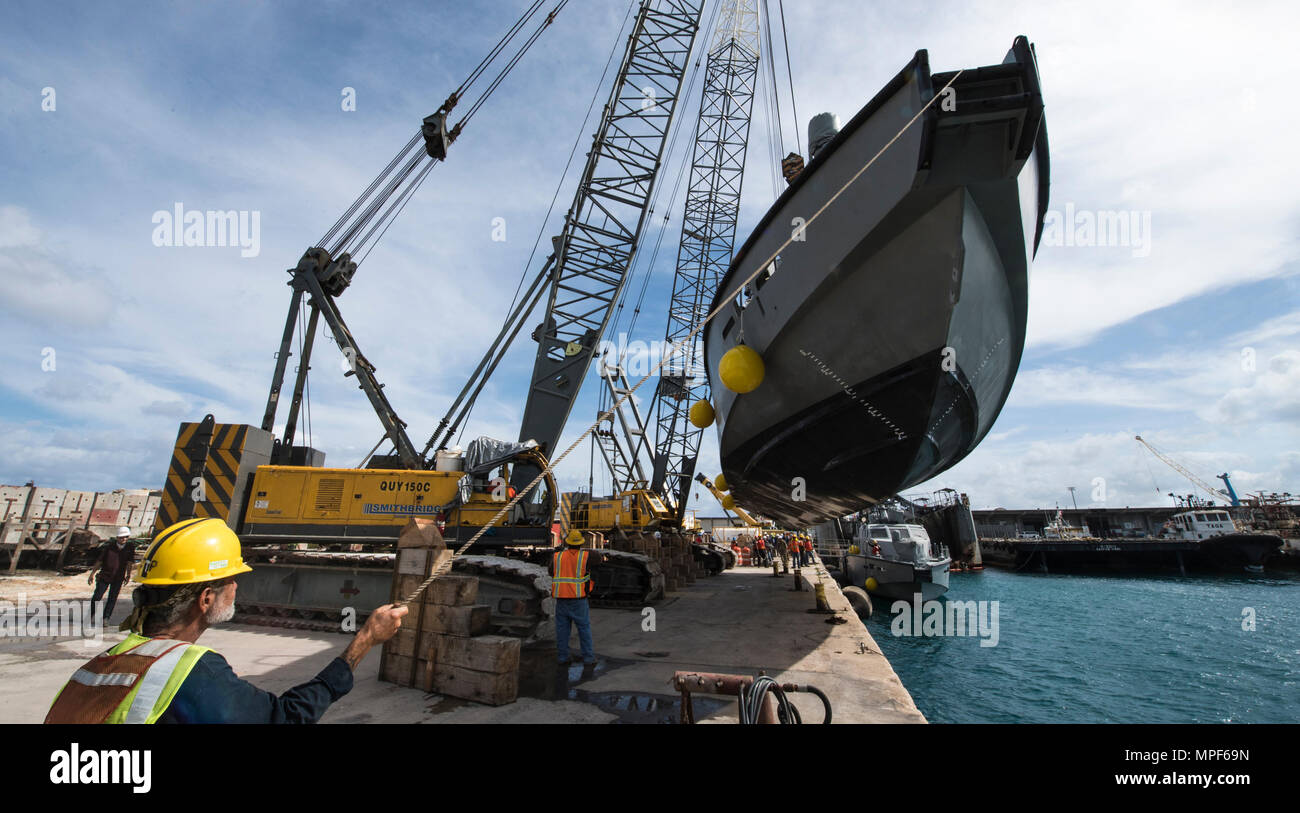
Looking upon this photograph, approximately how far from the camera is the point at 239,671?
210 inches

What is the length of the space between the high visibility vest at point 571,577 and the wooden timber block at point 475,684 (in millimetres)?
1282

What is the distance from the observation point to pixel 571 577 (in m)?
5.62

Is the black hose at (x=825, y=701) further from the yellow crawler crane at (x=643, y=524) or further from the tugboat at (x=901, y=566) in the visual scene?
the tugboat at (x=901, y=566)

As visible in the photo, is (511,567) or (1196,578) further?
(1196,578)

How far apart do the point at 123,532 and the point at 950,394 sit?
13.4 m

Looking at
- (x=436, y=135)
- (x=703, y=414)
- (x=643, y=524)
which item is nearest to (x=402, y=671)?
(x=703, y=414)

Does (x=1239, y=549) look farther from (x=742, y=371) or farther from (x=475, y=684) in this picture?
(x=475, y=684)

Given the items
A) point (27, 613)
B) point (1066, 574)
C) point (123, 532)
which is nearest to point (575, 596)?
point (123, 532)

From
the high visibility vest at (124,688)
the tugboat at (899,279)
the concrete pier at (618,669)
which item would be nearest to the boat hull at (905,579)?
the concrete pier at (618,669)

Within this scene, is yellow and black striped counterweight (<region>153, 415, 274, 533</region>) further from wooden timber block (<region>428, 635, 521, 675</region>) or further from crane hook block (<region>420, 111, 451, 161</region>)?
crane hook block (<region>420, 111, 451, 161</region>)

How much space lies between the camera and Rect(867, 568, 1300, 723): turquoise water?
8.90 meters
